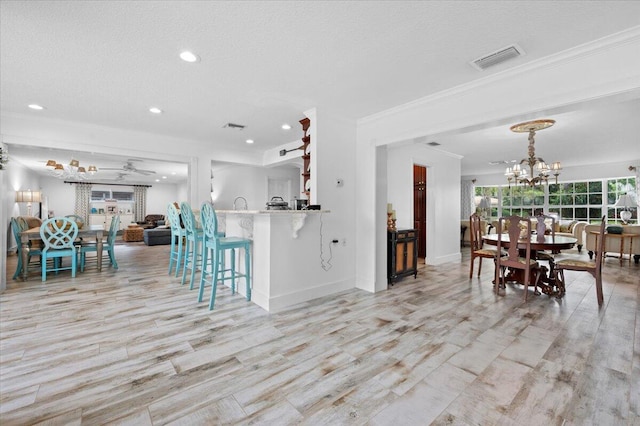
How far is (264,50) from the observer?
2.40 meters

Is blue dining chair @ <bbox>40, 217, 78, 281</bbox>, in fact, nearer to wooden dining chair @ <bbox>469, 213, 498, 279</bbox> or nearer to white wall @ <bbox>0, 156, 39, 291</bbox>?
white wall @ <bbox>0, 156, 39, 291</bbox>

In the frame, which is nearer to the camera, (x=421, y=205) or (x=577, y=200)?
(x=421, y=205)

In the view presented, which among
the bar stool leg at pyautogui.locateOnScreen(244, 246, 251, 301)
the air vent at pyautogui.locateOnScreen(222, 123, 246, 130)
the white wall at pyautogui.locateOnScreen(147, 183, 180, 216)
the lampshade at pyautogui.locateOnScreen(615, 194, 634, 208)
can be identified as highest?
the air vent at pyautogui.locateOnScreen(222, 123, 246, 130)

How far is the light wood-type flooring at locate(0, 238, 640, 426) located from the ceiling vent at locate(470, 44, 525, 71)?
94.1 inches

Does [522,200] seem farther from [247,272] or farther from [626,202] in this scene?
[247,272]

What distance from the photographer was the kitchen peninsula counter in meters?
3.22

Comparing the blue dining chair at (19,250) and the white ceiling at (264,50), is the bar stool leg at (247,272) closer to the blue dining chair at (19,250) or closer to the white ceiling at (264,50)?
the white ceiling at (264,50)

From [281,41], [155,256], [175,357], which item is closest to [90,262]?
[155,256]

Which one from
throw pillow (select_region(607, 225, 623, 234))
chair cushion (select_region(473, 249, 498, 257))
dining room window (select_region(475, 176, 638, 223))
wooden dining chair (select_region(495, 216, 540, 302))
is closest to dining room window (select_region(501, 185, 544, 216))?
dining room window (select_region(475, 176, 638, 223))

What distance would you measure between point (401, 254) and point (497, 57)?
2.85 metres

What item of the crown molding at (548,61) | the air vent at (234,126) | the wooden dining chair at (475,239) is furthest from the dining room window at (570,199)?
the air vent at (234,126)

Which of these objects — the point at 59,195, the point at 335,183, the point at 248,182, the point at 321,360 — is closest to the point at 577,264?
the point at 335,183

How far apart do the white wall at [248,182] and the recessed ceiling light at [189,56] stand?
15.5ft

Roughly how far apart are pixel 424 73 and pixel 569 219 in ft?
31.1
